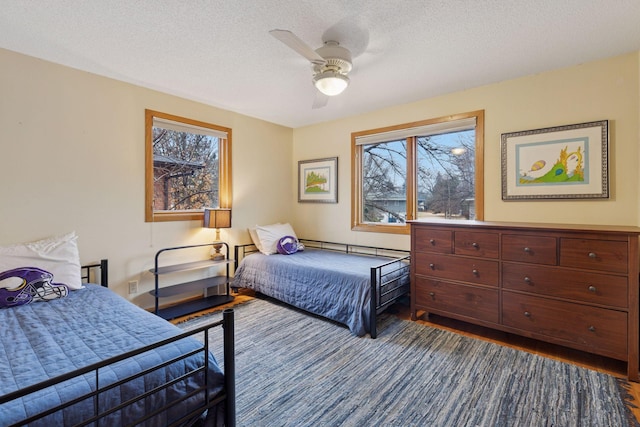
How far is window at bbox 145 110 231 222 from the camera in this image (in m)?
3.27

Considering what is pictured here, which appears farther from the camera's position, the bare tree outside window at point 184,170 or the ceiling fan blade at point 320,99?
the bare tree outside window at point 184,170

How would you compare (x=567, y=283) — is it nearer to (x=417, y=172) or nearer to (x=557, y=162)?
(x=557, y=162)

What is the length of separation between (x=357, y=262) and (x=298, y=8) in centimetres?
249

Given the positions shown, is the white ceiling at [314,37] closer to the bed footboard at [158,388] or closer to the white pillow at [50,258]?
the white pillow at [50,258]

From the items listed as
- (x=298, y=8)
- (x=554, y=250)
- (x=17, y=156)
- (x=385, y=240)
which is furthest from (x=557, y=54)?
(x=17, y=156)

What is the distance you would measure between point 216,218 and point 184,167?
2.41ft

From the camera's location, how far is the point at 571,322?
2.23 metres

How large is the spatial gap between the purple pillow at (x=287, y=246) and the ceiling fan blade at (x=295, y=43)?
2348 mm

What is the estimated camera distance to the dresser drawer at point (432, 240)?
2.79 meters

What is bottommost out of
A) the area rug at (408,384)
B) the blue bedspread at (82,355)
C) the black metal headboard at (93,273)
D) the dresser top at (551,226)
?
the area rug at (408,384)

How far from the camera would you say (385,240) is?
3.84 metres

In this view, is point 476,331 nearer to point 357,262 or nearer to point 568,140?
point 357,262

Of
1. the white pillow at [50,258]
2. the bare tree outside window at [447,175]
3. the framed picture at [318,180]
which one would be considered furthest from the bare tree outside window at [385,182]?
the white pillow at [50,258]

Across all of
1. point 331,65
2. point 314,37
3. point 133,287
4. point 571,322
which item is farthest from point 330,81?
point 133,287
